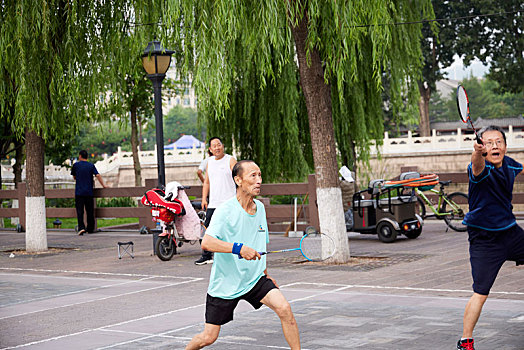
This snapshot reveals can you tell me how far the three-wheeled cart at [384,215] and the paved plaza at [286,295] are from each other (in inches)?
15.4

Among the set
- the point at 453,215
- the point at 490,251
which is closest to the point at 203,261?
the point at 453,215

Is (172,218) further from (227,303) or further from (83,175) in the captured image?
(227,303)

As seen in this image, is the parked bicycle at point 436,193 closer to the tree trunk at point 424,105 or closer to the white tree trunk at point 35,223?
the white tree trunk at point 35,223

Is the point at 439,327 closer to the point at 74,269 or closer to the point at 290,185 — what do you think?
the point at 74,269

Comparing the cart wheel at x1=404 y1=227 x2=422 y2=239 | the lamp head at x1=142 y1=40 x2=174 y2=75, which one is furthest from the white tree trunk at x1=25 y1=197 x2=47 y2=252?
the cart wheel at x1=404 y1=227 x2=422 y2=239

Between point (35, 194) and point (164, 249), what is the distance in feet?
11.9

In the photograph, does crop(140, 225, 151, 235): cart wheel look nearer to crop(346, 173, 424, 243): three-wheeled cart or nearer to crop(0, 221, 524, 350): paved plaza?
crop(0, 221, 524, 350): paved plaza

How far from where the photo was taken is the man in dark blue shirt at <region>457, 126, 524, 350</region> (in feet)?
19.6

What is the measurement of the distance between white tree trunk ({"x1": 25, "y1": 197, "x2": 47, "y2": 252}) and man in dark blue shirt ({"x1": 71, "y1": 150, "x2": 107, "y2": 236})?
4.02m

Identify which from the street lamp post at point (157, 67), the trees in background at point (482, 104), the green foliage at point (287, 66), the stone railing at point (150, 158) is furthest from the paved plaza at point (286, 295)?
the trees in background at point (482, 104)

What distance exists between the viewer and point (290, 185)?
707 inches

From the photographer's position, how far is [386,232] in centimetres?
1528

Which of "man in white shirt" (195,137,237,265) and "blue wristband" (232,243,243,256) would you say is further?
"man in white shirt" (195,137,237,265)

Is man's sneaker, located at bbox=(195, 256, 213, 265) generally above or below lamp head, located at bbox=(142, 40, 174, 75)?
below
